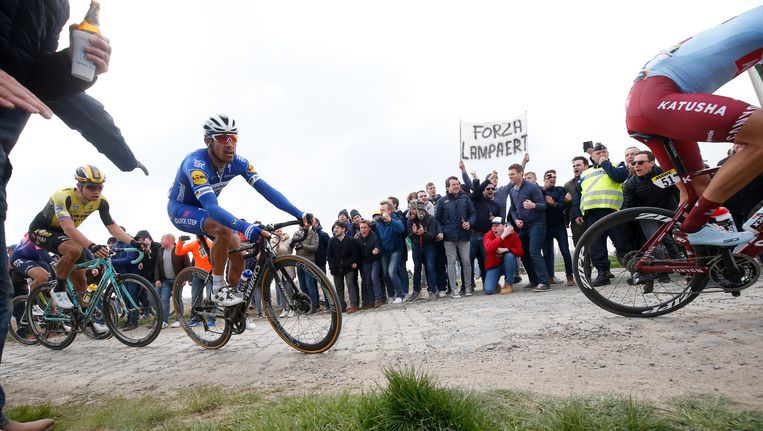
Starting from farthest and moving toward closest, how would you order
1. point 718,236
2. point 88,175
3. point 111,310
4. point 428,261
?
point 428,261 → point 111,310 → point 88,175 → point 718,236

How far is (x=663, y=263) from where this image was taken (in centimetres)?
372

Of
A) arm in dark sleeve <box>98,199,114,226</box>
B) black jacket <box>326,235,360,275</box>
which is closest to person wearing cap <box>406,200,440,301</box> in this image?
black jacket <box>326,235,360,275</box>

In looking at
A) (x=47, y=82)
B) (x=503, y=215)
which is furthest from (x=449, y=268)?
(x=47, y=82)

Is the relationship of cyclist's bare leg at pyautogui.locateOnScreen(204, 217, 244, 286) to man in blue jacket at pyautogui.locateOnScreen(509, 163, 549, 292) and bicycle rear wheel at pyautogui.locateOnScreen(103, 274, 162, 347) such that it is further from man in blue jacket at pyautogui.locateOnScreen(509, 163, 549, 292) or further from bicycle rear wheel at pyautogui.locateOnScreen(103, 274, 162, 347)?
man in blue jacket at pyautogui.locateOnScreen(509, 163, 549, 292)

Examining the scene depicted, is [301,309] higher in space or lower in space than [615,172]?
lower

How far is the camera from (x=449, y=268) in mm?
9812

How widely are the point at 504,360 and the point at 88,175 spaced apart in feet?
20.9

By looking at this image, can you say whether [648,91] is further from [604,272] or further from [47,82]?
[47,82]

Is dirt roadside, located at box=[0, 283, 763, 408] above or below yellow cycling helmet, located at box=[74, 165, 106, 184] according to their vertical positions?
below

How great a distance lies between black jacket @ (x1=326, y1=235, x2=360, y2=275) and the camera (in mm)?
10656

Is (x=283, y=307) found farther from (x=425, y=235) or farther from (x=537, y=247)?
(x=537, y=247)

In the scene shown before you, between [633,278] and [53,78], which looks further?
[633,278]

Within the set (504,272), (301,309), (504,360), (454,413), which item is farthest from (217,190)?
(504,272)

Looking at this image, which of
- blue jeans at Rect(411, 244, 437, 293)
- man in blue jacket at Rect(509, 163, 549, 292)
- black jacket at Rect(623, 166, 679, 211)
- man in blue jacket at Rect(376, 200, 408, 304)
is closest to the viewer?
black jacket at Rect(623, 166, 679, 211)
